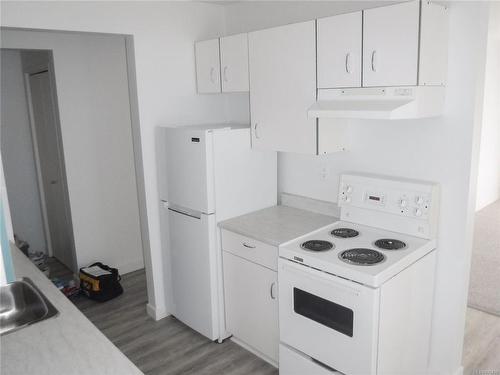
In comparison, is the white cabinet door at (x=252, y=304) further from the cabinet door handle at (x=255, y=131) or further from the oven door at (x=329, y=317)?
the cabinet door handle at (x=255, y=131)

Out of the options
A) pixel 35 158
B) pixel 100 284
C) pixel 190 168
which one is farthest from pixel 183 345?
pixel 35 158

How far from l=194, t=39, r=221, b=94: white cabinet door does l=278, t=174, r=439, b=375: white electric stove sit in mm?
1272

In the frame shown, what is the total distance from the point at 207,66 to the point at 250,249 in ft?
4.79

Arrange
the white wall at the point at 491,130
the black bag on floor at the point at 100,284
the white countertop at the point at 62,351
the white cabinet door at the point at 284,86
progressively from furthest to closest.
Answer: the white wall at the point at 491,130 → the black bag on floor at the point at 100,284 → the white cabinet door at the point at 284,86 → the white countertop at the point at 62,351

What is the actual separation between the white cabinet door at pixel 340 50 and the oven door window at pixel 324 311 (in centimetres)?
119

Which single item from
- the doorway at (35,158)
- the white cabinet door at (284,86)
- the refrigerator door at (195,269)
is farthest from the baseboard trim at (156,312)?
the white cabinet door at (284,86)

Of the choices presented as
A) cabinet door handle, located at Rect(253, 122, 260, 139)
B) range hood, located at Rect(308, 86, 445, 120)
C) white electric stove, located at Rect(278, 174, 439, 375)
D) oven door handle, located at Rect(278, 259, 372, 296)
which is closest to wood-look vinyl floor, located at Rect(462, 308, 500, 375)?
white electric stove, located at Rect(278, 174, 439, 375)

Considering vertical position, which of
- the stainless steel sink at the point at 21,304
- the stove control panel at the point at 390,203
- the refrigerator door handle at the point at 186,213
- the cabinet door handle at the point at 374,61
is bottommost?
the stainless steel sink at the point at 21,304

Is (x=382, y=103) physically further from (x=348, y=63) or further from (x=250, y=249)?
(x=250, y=249)

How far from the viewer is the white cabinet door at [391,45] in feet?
6.88

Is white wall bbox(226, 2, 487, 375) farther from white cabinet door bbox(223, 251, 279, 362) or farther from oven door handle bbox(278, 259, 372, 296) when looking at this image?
white cabinet door bbox(223, 251, 279, 362)

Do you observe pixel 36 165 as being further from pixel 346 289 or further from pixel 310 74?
pixel 346 289

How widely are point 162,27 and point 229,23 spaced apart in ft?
2.11

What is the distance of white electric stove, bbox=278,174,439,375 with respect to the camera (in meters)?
2.17
